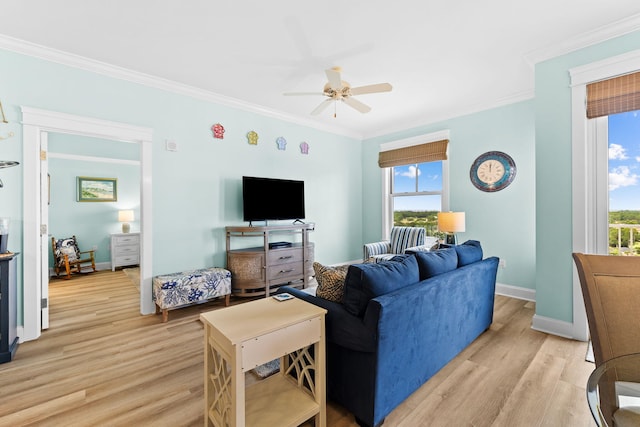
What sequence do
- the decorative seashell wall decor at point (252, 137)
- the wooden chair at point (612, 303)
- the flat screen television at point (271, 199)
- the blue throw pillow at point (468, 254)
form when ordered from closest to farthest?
1. the wooden chair at point (612, 303)
2. the blue throw pillow at point (468, 254)
3. the flat screen television at point (271, 199)
4. the decorative seashell wall decor at point (252, 137)

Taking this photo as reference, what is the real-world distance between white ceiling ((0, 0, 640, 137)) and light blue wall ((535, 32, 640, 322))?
17 centimetres

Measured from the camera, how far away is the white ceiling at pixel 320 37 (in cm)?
209

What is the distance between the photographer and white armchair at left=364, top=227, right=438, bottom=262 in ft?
14.0

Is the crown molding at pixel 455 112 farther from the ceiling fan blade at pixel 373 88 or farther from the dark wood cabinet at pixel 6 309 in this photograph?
the dark wood cabinet at pixel 6 309

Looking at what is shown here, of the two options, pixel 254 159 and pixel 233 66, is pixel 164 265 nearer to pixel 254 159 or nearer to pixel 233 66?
pixel 254 159

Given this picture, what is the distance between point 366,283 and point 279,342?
55 centimetres

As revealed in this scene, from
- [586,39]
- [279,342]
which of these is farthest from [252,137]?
[586,39]

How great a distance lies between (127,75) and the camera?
9.89ft

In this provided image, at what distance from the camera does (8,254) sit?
7.38 ft

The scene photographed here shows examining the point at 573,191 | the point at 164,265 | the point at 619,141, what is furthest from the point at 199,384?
the point at 619,141

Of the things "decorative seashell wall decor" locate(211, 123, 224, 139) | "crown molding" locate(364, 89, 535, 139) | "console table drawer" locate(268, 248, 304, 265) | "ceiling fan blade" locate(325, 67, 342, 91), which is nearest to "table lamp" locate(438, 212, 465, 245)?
"crown molding" locate(364, 89, 535, 139)

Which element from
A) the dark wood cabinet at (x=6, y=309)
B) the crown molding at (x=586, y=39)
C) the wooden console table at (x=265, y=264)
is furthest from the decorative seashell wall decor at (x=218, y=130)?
the crown molding at (x=586, y=39)

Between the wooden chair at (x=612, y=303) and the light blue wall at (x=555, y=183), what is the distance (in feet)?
5.00

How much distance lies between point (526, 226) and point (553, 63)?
6.22 ft
